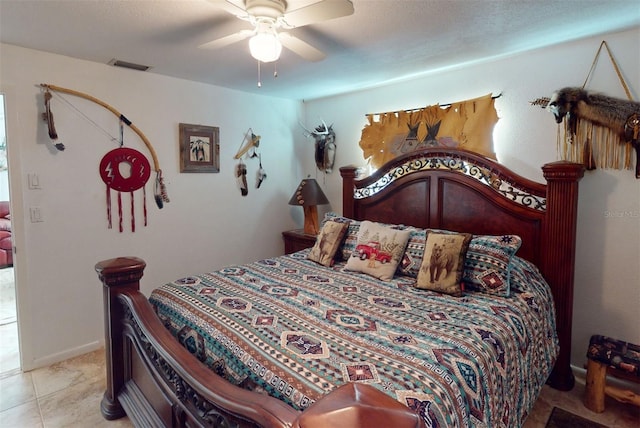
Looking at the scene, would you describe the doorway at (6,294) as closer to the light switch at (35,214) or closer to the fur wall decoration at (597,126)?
the light switch at (35,214)

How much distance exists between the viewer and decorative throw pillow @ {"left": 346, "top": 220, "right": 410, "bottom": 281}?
2.41 meters

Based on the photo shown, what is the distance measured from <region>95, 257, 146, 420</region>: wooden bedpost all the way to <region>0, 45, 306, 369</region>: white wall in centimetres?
109

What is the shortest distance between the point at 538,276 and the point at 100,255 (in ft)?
10.6

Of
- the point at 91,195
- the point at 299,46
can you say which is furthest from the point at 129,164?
the point at 299,46

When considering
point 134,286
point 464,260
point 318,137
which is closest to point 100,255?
point 134,286

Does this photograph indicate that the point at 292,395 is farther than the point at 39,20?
No

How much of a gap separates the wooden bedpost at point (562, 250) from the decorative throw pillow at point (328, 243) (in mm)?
1386

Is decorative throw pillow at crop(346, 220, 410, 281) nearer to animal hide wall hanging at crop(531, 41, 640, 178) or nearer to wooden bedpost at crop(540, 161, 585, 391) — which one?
wooden bedpost at crop(540, 161, 585, 391)

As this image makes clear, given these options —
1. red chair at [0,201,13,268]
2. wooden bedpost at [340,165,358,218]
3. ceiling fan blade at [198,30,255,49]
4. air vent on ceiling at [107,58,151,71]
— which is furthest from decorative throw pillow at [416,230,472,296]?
red chair at [0,201,13,268]

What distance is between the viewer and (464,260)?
7.08 ft

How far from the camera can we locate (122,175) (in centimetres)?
296

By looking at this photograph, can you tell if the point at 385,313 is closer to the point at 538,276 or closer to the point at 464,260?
the point at 464,260

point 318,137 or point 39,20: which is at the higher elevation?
point 39,20

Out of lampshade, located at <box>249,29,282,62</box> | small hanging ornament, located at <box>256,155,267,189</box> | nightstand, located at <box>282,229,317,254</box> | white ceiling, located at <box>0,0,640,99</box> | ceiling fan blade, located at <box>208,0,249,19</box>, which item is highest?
white ceiling, located at <box>0,0,640,99</box>
